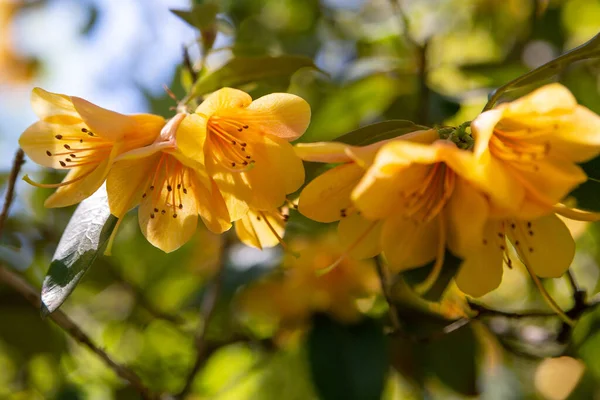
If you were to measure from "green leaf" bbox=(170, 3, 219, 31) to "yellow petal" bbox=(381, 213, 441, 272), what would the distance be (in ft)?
2.12

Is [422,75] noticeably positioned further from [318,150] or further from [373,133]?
[318,150]

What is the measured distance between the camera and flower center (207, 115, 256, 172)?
95 cm

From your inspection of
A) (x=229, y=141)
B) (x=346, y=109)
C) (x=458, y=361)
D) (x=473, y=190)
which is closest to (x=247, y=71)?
(x=229, y=141)

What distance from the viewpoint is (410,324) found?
5.37 ft

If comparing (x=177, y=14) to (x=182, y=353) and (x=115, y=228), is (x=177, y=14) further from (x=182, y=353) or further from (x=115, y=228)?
(x=182, y=353)

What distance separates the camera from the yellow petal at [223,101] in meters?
0.88

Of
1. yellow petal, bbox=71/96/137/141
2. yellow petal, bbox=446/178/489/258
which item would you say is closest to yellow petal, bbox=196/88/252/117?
yellow petal, bbox=71/96/137/141

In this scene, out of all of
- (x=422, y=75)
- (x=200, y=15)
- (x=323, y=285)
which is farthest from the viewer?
(x=323, y=285)

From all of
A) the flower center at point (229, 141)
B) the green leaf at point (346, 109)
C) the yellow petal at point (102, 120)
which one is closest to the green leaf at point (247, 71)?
the flower center at point (229, 141)

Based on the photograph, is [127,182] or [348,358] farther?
[348,358]

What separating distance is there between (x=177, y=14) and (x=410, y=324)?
95 centimetres

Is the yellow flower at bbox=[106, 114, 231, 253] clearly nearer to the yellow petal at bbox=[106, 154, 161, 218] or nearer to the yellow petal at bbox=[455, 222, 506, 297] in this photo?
the yellow petal at bbox=[106, 154, 161, 218]

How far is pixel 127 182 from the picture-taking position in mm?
920

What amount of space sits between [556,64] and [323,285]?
0.96 metres
